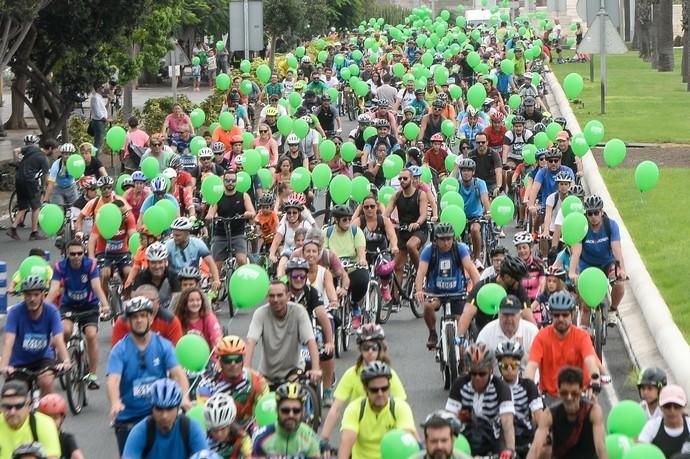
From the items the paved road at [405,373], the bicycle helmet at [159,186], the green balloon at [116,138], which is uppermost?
the green balloon at [116,138]

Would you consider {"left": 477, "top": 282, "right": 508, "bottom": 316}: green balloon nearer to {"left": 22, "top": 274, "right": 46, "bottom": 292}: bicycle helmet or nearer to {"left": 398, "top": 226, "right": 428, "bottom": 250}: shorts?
{"left": 22, "top": 274, "right": 46, "bottom": 292}: bicycle helmet

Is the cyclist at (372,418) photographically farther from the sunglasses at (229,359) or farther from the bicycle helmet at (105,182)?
the bicycle helmet at (105,182)

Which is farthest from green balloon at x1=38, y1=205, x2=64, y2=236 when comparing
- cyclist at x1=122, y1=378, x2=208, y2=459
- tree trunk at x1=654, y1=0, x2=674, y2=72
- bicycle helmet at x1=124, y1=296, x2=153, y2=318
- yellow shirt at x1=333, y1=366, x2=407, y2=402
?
tree trunk at x1=654, y1=0, x2=674, y2=72

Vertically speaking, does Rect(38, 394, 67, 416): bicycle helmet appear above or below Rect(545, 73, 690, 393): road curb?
above

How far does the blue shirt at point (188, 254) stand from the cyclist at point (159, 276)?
108cm

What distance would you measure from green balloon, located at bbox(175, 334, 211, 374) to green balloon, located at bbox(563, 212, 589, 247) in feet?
17.8

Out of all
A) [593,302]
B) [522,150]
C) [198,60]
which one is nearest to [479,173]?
[522,150]

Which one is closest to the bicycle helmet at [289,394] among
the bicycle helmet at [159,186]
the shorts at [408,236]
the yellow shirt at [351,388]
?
the yellow shirt at [351,388]

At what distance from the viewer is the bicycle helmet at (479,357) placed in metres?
10.8

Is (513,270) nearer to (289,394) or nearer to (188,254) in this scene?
(188,254)

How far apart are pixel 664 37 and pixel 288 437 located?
176 feet

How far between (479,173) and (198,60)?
3729 centimetres

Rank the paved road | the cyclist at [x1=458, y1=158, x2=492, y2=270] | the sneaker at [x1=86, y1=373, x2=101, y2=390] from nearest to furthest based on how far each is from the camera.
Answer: the paved road → the sneaker at [x1=86, y1=373, x2=101, y2=390] → the cyclist at [x1=458, y1=158, x2=492, y2=270]

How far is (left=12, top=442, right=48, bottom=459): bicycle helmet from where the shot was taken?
9.05 meters
